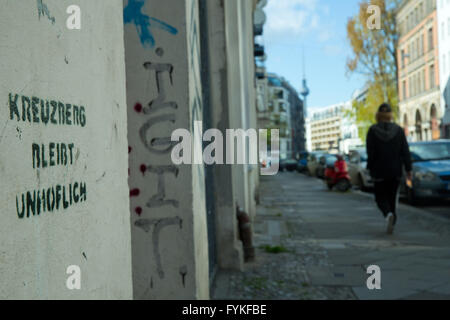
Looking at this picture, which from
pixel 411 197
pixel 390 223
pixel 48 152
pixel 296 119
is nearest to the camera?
pixel 48 152

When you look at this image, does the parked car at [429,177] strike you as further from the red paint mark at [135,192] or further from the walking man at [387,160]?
the red paint mark at [135,192]

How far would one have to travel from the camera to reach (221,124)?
6594 mm

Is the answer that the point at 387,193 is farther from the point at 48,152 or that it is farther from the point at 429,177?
the point at 48,152

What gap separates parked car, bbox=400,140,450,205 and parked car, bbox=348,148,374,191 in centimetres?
440

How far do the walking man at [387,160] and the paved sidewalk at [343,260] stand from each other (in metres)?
0.51

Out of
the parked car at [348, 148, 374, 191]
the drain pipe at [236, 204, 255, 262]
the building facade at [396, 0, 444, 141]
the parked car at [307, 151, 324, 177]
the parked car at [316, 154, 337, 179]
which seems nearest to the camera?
the drain pipe at [236, 204, 255, 262]

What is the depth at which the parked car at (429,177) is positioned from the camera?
12.9 meters

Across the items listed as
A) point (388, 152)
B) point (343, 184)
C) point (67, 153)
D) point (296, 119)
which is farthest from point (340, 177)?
point (296, 119)

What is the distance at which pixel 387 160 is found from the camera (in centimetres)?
834

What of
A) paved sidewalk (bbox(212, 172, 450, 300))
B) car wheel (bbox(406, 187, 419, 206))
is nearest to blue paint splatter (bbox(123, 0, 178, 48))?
paved sidewalk (bbox(212, 172, 450, 300))

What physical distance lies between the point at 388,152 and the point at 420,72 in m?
53.4

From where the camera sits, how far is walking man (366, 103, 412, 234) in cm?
833

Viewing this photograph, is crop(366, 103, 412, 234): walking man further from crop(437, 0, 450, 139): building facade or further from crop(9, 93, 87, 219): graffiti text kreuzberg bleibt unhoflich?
crop(437, 0, 450, 139): building facade
